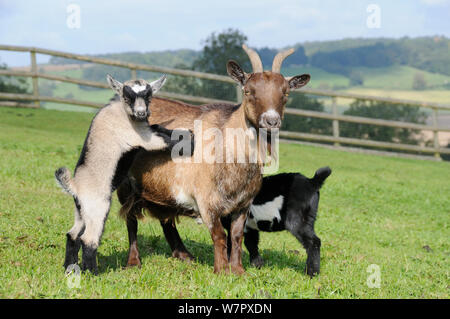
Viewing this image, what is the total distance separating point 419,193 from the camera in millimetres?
15258

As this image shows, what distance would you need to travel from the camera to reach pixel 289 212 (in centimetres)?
706

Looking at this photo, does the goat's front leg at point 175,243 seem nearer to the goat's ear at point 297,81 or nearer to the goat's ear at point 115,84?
the goat's ear at point 115,84

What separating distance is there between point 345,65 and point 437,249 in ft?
437

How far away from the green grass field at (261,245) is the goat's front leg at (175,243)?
0.21 meters

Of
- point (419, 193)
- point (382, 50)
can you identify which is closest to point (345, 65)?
point (382, 50)

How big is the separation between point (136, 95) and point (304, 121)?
2919 cm

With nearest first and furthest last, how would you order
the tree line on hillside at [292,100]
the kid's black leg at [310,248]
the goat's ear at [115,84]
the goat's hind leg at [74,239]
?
the goat's ear at [115,84] → the goat's hind leg at [74,239] → the kid's black leg at [310,248] → the tree line on hillside at [292,100]

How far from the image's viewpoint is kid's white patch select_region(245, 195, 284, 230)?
279 inches

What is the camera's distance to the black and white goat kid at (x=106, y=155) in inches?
230

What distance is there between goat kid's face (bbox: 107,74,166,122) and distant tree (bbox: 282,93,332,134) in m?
25.6

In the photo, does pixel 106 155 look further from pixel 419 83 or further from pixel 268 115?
pixel 419 83

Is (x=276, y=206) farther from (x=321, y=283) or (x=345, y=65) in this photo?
(x=345, y=65)

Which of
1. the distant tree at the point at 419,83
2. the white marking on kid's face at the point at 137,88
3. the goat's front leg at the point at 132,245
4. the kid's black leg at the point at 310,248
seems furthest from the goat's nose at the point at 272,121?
the distant tree at the point at 419,83

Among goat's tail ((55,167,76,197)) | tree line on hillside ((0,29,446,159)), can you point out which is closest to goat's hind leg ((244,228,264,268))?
goat's tail ((55,167,76,197))
